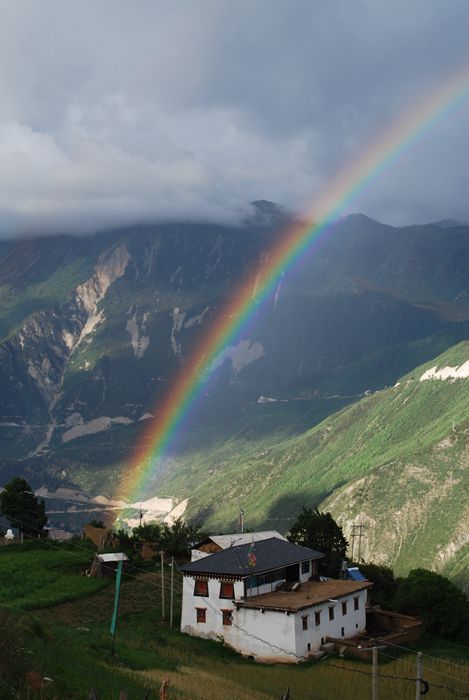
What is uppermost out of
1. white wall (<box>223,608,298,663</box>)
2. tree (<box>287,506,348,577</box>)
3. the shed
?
tree (<box>287,506,348,577</box>)

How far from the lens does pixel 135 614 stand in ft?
192

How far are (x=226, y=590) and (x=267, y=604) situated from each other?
4.91 m

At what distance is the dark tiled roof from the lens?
5572cm

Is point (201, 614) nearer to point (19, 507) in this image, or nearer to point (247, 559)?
point (247, 559)

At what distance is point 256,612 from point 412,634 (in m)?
13.6

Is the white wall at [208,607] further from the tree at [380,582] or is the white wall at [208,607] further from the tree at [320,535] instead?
the tree at [320,535]

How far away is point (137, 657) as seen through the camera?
139 ft

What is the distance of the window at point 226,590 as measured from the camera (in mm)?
55125

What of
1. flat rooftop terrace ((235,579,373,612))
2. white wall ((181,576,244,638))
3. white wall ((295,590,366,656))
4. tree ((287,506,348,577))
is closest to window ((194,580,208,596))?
white wall ((181,576,244,638))

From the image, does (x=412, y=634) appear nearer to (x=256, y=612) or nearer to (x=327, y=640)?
(x=327, y=640)

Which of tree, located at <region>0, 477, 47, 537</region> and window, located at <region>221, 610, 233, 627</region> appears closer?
window, located at <region>221, 610, 233, 627</region>

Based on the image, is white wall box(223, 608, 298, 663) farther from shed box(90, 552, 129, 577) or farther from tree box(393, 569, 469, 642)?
shed box(90, 552, 129, 577)

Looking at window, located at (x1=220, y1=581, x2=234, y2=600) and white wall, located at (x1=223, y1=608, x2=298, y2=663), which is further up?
window, located at (x1=220, y1=581, x2=234, y2=600)

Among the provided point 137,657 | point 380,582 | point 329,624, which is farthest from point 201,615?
point 380,582
